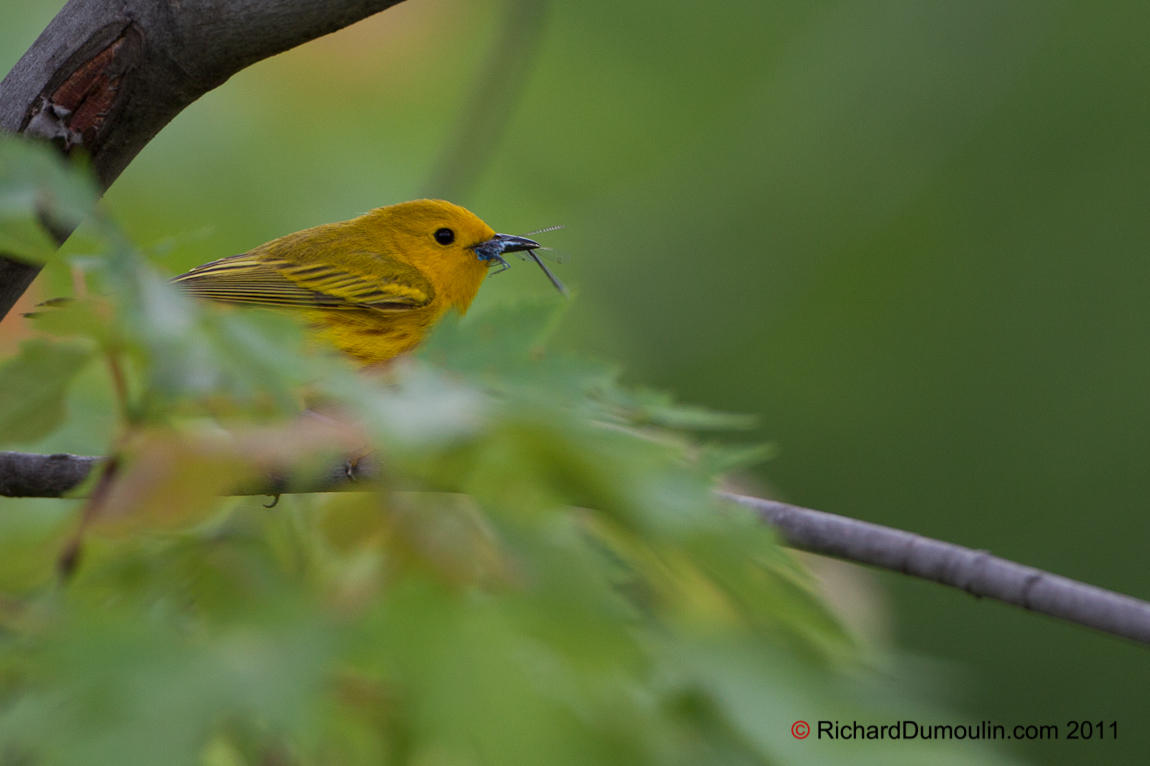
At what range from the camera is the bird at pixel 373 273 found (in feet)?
7.22

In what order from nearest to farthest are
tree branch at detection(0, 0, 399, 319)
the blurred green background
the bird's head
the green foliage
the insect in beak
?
the green foliage
tree branch at detection(0, 0, 399, 319)
the insect in beak
the bird's head
the blurred green background

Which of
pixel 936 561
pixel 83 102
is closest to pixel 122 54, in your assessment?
pixel 83 102

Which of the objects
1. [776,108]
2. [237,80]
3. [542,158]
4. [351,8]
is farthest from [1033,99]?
[351,8]

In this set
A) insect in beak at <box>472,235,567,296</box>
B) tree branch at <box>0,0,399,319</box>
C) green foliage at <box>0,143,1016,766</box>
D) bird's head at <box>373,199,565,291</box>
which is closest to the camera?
green foliage at <box>0,143,1016,766</box>

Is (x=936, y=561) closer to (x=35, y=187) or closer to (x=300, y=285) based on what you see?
(x=35, y=187)

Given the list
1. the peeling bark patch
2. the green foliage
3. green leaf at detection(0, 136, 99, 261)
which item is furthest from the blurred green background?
the peeling bark patch

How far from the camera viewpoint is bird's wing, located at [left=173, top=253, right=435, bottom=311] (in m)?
2.23

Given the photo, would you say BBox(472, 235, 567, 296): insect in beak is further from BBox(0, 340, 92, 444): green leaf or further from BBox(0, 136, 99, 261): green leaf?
BBox(0, 136, 99, 261): green leaf

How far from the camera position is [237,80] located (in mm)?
2768

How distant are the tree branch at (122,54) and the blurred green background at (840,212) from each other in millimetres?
978

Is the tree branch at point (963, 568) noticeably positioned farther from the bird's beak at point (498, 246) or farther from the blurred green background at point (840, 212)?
the bird's beak at point (498, 246)

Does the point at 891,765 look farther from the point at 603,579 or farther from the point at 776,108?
the point at 776,108

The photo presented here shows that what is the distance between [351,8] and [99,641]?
72cm

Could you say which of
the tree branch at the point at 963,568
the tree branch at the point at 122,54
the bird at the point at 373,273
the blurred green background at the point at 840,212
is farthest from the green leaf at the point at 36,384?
the bird at the point at 373,273
